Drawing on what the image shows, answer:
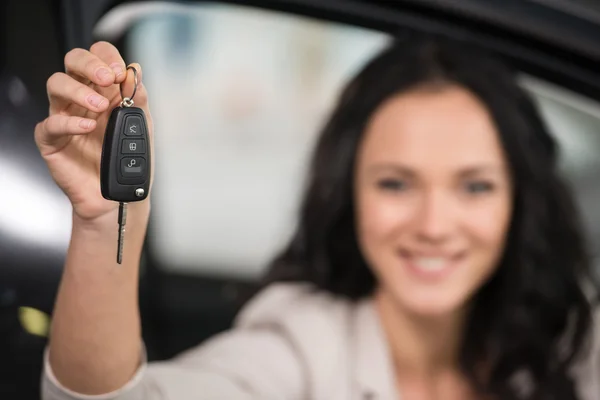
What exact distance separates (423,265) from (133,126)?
0.62 m

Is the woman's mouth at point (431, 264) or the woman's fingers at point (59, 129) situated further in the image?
the woman's mouth at point (431, 264)

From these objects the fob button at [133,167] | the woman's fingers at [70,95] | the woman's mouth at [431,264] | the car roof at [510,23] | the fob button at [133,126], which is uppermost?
the car roof at [510,23]

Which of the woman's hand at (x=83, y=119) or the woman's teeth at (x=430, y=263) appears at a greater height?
the woman's hand at (x=83, y=119)

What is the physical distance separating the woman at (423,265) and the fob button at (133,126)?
360 mm

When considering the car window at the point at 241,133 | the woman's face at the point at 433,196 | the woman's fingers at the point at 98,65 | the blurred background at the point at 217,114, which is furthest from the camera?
the car window at the point at 241,133

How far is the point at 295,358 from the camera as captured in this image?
1097 millimetres

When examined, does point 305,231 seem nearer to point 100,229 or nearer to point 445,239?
point 445,239

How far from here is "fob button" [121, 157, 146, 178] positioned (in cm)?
60

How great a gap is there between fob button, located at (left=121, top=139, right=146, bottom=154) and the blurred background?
6.7 inches

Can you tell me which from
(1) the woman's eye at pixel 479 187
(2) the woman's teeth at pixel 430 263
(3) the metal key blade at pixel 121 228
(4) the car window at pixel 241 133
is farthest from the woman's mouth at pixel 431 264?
(3) the metal key blade at pixel 121 228

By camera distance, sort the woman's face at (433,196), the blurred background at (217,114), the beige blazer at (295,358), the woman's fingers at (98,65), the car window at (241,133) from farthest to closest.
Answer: the car window at (241,133) → the woman's face at (433,196) → the beige blazer at (295,358) → the blurred background at (217,114) → the woman's fingers at (98,65)

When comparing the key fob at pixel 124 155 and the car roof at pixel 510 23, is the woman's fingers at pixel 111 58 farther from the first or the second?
the car roof at pixel 510 23

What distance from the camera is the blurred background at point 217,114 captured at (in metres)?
0.83

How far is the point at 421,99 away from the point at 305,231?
34 centimetres
